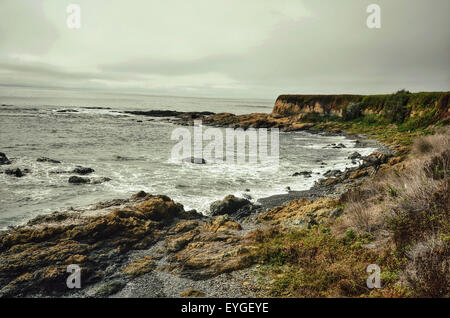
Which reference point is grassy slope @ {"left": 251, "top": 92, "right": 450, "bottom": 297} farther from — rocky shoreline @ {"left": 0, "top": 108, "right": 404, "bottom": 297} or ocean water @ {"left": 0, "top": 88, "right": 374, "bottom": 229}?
ocean water @ {"left": 0, "top": 88, "right": 374, "bottom": 229}

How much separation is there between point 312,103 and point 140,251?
76081mm

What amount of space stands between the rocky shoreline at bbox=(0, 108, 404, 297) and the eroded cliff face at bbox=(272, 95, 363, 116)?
65.4 meters

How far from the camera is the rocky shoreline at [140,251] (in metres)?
7.48

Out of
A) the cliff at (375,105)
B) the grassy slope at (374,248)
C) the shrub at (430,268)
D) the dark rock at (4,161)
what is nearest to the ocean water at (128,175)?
the dark rock at (4,161)

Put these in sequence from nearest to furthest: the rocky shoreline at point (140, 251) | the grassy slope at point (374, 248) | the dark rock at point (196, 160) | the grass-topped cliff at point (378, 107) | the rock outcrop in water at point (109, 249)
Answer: the grassy slope at point (374, 248), the rocky shoreline at point (140, 251), the rock outcrop in water at point (109, 249), the dark rock at point (196, 160), the grass-topped cliff at point (378, 107)

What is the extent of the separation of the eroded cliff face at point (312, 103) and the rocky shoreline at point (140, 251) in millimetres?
65420

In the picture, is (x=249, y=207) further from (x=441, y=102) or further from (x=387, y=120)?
(x=387, y=120)

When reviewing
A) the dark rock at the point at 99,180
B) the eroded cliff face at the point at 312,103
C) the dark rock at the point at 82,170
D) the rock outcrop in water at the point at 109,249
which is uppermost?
the eroded cliff face at the point at 312,103

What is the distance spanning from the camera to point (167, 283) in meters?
7.54

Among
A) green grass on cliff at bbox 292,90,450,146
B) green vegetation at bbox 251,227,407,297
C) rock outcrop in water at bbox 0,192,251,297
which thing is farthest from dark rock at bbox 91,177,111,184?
green grass on cliff at bbox 292,90,450,146

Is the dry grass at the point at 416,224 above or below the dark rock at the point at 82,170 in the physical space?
above

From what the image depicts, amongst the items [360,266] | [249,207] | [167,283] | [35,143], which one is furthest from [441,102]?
[35,143]

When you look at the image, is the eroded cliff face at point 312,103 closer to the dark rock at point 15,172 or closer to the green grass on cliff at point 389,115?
the green grass on cliff at point 389,115

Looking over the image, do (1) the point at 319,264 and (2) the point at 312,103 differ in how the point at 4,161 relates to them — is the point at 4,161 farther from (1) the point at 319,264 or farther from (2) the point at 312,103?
(2) the point at 312,103
